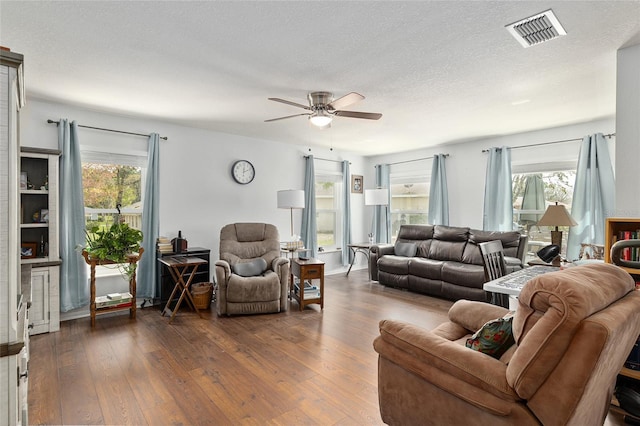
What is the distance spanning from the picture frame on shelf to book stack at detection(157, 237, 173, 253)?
4.10 feet

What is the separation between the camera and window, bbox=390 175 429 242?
6746 millimetres

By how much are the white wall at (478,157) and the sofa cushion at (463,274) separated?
122 cm

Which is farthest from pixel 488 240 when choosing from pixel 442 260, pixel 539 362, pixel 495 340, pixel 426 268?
pixel 539 362

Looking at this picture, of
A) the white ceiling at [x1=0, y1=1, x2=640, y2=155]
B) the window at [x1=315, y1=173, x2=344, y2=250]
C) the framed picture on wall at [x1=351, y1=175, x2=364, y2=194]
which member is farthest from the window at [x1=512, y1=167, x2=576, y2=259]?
the window at [x1=315, y1=173, x2=344, y2=250]

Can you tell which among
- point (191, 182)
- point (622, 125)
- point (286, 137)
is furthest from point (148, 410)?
point (286, 137)

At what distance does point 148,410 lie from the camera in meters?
2.15

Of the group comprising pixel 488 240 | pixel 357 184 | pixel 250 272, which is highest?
pixel 357 184

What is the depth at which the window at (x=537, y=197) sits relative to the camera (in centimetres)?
489

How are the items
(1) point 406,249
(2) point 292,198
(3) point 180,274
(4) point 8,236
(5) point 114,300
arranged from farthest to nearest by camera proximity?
(1) point 406,249
(2) point 292,198
(3) point 180,274
(5) point 114,300
(4) point 8,236

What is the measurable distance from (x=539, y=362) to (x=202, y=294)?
3869 mm

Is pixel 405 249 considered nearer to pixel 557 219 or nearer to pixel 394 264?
pixel 394 264

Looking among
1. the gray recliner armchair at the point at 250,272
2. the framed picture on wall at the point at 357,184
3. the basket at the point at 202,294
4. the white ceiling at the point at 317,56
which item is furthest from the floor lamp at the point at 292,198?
the framed picture on wall at the point at 357,184

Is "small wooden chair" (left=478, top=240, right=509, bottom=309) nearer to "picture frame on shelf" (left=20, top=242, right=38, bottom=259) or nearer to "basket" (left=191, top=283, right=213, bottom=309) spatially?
"basket" (left=191, top=283, right=213, bottom=309)

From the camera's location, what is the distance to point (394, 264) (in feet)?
18.4
